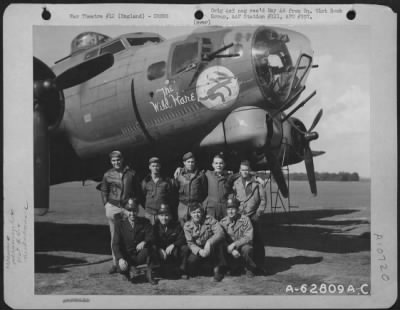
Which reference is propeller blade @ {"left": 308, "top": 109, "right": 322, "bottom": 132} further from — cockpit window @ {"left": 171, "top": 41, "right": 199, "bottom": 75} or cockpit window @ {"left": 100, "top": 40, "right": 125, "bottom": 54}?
cockpit window @ {"left": 100, "top": 40, "right": 125, "bottom": 54}

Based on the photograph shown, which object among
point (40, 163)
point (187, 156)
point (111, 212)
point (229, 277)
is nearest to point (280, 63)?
point (187, 156)

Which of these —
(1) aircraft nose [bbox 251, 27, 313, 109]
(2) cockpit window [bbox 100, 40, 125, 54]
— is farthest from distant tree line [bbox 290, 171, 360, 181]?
(2) cockpit window [bbox 100, 40, 125, 54]

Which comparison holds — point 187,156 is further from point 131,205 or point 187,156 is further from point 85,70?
point 85,70

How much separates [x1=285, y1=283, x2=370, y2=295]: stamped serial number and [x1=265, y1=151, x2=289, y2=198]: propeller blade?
5.07 feet

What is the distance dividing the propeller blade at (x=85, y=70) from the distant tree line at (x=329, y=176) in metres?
3.45

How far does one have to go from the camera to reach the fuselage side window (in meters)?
8.34

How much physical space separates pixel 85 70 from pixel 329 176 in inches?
165

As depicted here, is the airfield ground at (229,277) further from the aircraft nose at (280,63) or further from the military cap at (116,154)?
the aircraft nose at (280,63)

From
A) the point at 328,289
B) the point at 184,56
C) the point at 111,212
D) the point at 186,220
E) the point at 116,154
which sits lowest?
the point at 328,289

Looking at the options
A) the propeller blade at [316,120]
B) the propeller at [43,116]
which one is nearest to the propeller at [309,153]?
the propeller blade at [316,120]

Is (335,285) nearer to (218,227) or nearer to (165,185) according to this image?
(218,227)

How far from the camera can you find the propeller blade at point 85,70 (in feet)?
28.1

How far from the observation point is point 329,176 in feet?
28.8

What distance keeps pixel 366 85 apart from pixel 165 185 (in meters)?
3.33
